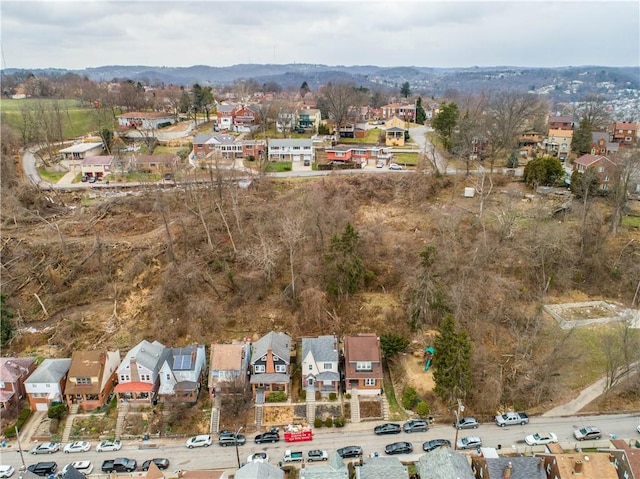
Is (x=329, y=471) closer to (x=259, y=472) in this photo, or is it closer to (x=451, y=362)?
(x=259, y=472)

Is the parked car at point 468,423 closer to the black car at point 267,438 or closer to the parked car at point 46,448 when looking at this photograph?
the black car at point 267,438

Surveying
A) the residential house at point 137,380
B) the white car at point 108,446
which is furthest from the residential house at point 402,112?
the white car at point 108,446

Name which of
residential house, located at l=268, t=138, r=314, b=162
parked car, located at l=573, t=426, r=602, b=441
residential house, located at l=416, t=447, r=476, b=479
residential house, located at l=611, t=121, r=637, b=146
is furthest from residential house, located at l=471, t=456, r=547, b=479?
residential house, located at l=611, t=121, r=637, b=146

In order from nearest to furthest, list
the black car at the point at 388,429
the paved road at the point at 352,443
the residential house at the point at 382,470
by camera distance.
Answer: the residential house at the point at 382,470 < the paved road at the point at 352,443 < the black car at the point at 388,429

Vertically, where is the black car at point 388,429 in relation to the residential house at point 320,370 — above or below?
below

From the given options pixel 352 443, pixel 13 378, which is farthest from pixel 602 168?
pixel 13 378

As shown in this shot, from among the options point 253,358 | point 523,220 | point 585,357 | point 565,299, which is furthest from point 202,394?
point 523,220

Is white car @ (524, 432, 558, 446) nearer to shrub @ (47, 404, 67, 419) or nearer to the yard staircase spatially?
the yard staircase
